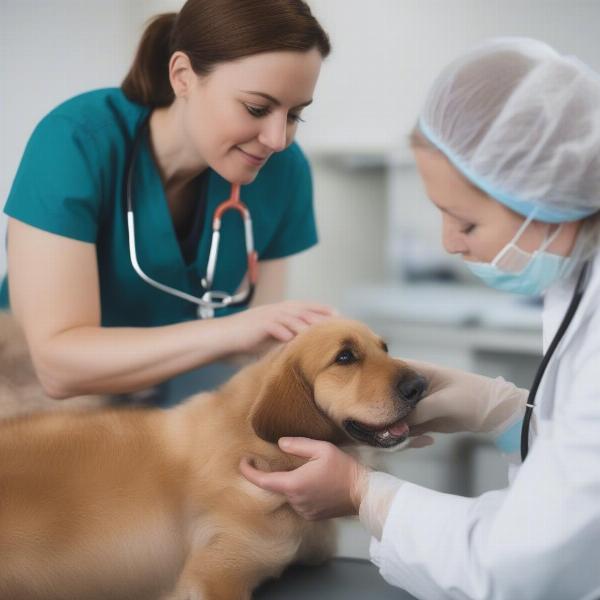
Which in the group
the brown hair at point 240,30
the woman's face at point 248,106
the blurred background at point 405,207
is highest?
the brown hair at point 240,30

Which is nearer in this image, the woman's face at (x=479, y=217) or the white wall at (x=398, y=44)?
the woman's face at (x=479, y=217)

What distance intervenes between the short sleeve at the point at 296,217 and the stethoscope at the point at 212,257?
12cm

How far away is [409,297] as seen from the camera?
3.09m

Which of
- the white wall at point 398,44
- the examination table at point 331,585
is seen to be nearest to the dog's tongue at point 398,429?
the examination table at point 331,585

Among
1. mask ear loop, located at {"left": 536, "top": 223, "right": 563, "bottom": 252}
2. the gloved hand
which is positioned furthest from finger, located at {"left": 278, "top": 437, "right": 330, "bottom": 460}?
mask ear loop, located at {"left": 536, "top": 223, "right": 563, "bottom": 252}

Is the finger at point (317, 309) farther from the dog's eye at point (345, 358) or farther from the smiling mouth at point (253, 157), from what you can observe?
the smiling mouth at point (253, 157)

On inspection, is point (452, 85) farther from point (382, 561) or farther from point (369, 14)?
point (369, 14)

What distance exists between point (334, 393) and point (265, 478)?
146 mm

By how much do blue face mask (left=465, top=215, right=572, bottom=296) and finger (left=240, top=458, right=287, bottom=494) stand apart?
1.16 feet

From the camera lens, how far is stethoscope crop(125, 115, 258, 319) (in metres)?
1.30

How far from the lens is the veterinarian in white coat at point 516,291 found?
0.83 metres

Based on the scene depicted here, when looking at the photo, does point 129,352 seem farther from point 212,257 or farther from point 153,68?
point 153,68

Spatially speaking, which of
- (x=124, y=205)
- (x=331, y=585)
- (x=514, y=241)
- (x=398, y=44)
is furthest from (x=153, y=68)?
(x=398, y=44)

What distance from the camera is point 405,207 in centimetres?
329
